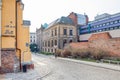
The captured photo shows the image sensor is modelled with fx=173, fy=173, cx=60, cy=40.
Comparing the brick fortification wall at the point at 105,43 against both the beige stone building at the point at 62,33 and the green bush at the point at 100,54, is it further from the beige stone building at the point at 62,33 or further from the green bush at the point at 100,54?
the beige stone building at the point at 62,33

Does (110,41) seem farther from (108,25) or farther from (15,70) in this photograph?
(15,70)

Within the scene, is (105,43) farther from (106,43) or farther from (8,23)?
(8,23)

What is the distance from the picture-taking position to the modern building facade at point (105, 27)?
32625 mm

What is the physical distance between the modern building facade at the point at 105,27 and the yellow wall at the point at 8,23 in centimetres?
2191

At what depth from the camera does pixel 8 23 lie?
46.0 feet

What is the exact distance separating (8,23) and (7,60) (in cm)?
299

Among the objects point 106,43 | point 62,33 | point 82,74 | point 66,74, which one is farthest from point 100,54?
point 62,33

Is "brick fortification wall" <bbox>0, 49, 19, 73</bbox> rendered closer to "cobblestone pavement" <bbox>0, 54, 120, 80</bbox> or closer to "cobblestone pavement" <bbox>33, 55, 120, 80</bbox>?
"cobblestone pavement" <bbox>0, 54, 120, 80</bbox>

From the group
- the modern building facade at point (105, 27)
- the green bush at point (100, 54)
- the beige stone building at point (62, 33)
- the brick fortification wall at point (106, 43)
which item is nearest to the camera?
the brick fortification wall at point (106, 43)

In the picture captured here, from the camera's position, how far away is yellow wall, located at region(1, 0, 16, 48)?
45.2ft

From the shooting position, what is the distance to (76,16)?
5241 cm

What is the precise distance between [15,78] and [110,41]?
58.6 feet

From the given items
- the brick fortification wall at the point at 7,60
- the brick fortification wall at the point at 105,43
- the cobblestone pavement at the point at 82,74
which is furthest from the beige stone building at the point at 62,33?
the brick fortification wall at the point at 7,60

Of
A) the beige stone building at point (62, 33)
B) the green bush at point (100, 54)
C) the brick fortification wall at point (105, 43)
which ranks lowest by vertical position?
the green bush at point (100, 54)
